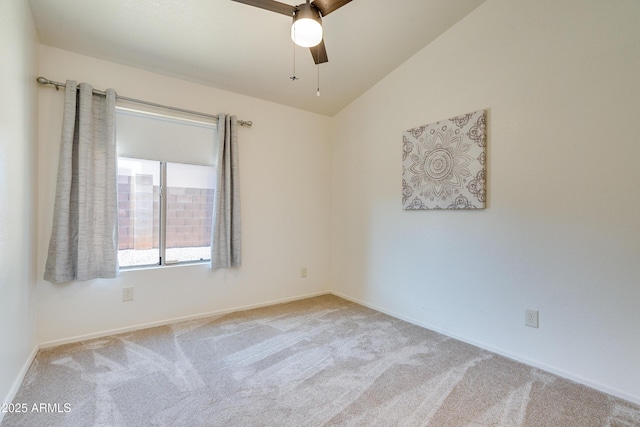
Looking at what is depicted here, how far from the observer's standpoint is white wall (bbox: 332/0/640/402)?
1.82m

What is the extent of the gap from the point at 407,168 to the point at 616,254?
1681 millimetres

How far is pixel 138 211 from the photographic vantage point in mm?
2748

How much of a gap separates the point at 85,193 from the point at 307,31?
2.15 metres

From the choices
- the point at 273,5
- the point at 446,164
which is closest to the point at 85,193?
the point at 273,5

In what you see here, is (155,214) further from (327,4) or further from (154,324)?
(327,4)

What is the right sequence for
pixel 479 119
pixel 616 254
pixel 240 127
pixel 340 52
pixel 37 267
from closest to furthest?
pixel 616 254, pixel 37 267, pixel 479 119, pixel 340 52, pixel 240 127

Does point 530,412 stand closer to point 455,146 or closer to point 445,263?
point 445,263

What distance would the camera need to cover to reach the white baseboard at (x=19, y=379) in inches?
63.8

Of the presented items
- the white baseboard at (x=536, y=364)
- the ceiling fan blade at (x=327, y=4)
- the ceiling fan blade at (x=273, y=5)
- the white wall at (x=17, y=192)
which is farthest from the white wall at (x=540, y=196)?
the white wall at (x=17, y=192)

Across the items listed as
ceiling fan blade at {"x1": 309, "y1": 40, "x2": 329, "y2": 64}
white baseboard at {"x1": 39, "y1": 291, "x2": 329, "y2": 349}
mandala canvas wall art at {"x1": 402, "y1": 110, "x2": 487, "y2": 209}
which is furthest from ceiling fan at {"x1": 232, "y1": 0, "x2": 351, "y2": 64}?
white baseboard at {"x1": 39, "y1": 291, "x2": 329, "y2": 349}

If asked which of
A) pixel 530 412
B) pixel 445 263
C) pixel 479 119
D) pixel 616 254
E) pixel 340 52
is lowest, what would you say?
pixel 530 412

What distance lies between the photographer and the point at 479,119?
2.44 m

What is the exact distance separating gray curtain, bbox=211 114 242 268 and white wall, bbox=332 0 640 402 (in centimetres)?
172

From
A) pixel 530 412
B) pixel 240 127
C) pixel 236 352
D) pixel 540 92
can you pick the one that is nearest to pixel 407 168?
pixel 540 92
